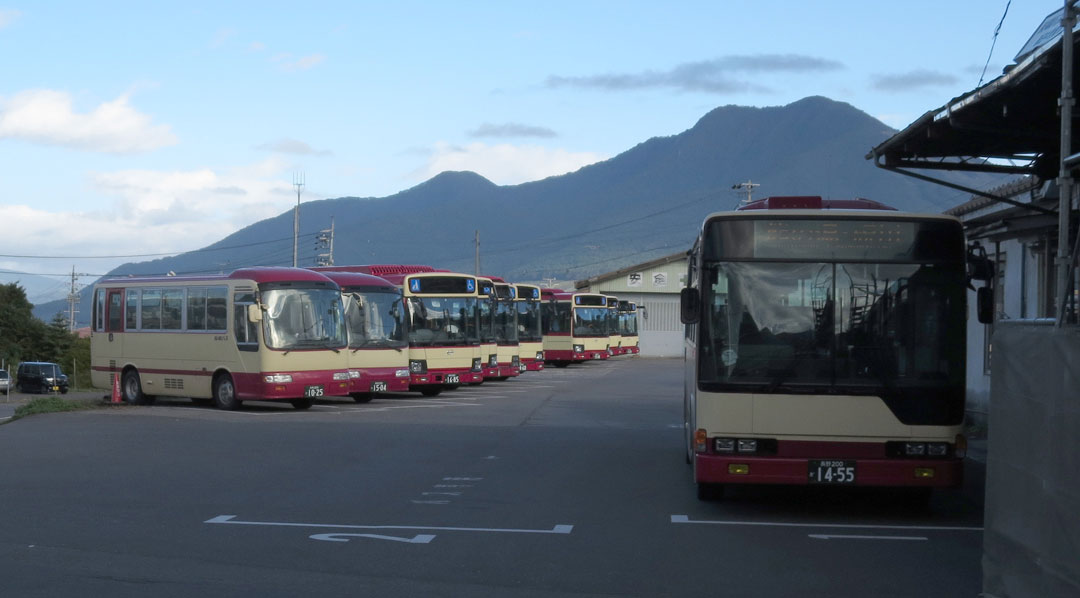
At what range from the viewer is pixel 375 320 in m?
25.5

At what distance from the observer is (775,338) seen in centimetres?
1054

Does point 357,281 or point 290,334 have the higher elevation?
point 357,281

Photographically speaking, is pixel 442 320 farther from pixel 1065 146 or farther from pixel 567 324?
pixel 567 324

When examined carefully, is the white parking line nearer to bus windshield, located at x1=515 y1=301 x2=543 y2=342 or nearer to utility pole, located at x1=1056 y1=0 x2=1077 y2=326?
utility pole, located at x1=1056 y1=0 x2=1077 y2=326

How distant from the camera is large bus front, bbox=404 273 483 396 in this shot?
92.0 ft

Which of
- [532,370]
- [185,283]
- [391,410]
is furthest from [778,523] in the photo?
[532,370]

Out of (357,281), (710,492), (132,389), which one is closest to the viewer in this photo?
(710,492)

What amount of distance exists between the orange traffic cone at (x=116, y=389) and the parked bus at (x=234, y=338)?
0.30 feet

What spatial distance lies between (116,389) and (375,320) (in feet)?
18.5

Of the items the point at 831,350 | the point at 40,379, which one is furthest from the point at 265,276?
the point at 40,379

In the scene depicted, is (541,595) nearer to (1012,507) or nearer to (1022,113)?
(1012,507)

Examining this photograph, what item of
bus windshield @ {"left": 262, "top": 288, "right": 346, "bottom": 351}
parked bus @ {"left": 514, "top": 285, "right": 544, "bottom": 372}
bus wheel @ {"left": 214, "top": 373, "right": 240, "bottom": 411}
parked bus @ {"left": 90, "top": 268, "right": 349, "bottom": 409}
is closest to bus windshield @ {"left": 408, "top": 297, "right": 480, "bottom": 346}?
parked bus @ {"left": 90, "top": 268, "right": 349, "bottom": 409}

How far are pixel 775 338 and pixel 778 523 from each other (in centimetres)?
162

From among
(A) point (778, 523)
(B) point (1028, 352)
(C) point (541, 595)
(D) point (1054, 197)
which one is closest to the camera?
(B) point (1028, 352)
